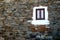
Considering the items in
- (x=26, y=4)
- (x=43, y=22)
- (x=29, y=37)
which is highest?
(x=26, y=4)

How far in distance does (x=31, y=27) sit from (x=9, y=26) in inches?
23.3

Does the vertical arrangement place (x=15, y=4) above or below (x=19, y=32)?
above

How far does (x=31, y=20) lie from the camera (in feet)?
15.7

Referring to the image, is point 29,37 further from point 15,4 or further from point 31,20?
point 15,4

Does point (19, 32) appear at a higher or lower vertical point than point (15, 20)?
lower

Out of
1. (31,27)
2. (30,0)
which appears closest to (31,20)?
(31,27)

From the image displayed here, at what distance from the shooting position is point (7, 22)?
192 inches

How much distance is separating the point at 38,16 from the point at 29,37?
60 centimetres

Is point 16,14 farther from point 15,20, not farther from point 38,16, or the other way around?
point 38,16

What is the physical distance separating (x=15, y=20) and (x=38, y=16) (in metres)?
0.63

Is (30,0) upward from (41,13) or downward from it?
upward

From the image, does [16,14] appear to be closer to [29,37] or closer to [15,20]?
[15,20]

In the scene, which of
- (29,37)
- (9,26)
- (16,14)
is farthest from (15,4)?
(29,37)

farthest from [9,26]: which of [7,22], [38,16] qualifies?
[38,16]
